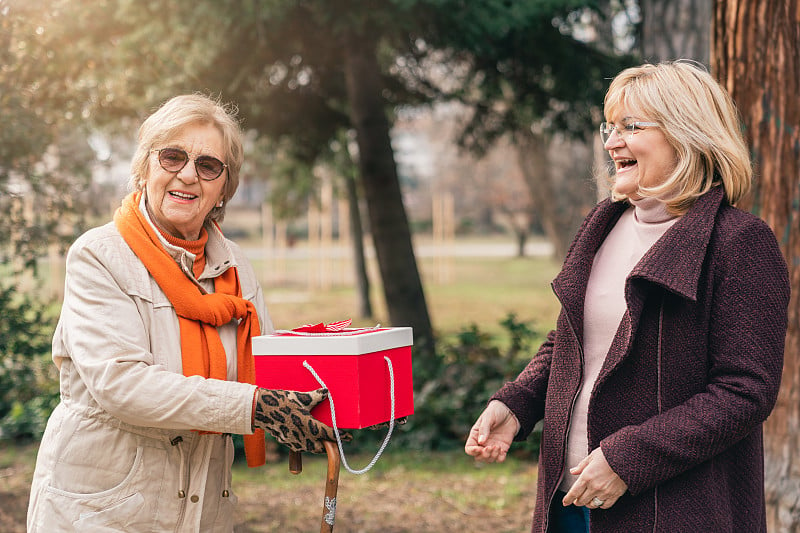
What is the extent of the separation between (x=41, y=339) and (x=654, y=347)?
566 cm

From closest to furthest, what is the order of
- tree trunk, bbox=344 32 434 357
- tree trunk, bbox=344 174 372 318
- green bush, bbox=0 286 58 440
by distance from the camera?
green bush, bbox=0 286 58 440 < tree trunk, bbox=344 32 434 357 < tree trunk, bbox=344 174 372 318

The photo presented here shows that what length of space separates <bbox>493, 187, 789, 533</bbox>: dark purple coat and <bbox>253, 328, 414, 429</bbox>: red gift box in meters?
0.59

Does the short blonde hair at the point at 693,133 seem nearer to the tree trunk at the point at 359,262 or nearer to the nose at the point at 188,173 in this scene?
the nose at the point at 188,173

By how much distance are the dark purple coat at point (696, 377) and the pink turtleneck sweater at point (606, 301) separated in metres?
0.11

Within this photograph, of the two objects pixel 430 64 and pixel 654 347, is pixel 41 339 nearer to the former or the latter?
pixel 430 64

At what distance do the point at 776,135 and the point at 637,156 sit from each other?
220 cm

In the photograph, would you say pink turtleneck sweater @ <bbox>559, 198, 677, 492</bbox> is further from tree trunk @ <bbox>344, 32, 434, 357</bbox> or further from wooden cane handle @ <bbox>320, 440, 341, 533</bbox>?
→ tree trunk @ <bbox>344, 32, 434, 357</bbox>

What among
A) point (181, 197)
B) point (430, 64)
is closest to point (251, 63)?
point (430, 64)

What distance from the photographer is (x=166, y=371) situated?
2334mm

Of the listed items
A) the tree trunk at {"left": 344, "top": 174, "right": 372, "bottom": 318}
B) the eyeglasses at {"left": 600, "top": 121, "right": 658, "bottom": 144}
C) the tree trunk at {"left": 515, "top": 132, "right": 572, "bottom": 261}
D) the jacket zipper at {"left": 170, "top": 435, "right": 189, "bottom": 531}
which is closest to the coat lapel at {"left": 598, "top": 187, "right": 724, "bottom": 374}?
the eyeglasses at {"left": 600, "top": 121, "right": 658, "bottom": 144}

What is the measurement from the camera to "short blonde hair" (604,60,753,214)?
2287 mm

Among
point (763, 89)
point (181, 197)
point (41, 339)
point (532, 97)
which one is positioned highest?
point (532, 97)

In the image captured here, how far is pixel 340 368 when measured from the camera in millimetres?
2326

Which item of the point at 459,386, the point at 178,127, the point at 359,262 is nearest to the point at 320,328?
the point at 178,127
